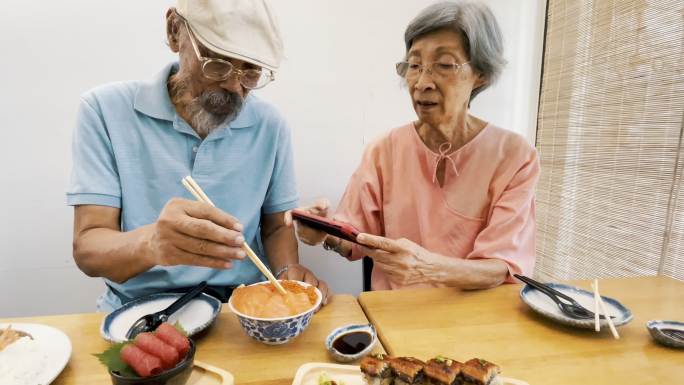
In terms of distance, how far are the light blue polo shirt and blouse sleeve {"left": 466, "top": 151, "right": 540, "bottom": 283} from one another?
1041mm

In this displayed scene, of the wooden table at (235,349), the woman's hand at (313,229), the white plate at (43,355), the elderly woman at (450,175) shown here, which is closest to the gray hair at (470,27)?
the elderly woman at (450,175)

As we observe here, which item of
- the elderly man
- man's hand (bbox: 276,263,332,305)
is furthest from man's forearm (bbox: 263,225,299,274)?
man's hand (bbox: 276,263,332,305)

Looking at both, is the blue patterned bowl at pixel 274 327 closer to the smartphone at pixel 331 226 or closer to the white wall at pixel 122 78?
the smartphone at pixel 331 226

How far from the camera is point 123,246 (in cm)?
129

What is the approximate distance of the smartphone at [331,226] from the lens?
1.21m

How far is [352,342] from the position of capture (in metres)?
1.05

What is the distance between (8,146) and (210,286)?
165 centimetres

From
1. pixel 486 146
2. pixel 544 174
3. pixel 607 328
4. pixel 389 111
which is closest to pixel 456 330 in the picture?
pixel 607 328

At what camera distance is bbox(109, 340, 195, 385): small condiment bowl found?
0.73 meters

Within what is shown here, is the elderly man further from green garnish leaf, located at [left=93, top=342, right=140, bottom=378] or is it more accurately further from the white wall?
the white wall

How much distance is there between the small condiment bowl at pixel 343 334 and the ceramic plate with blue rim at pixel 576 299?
54cm

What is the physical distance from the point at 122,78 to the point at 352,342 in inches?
84.5

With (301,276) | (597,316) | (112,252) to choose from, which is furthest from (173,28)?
(597,316)

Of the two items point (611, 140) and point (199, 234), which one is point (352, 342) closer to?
point (199, 234)
